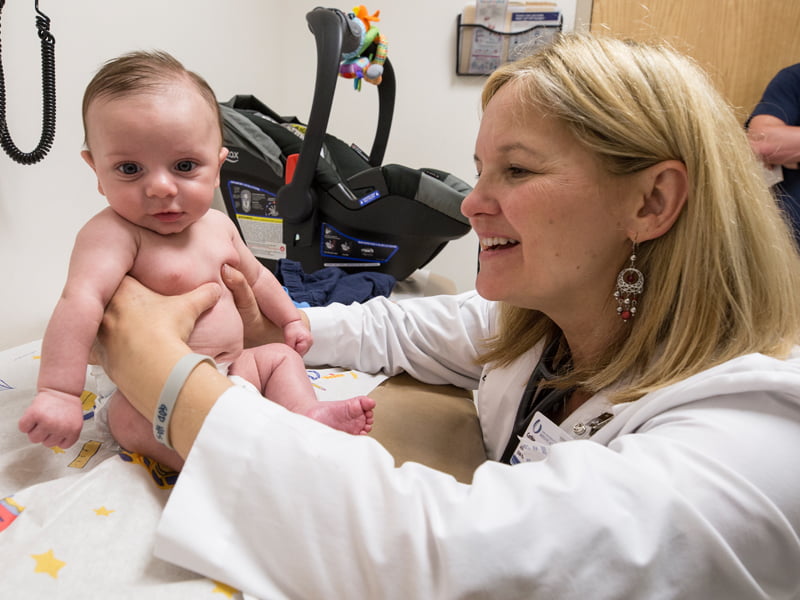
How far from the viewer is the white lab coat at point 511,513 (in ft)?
1.71

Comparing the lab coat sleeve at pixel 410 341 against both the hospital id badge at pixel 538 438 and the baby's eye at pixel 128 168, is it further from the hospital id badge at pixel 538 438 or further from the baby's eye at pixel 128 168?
the baby's eye at pixel 128 168

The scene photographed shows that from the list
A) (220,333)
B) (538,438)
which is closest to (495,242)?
(538,438)

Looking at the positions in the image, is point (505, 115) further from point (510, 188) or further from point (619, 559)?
point (619, 559)

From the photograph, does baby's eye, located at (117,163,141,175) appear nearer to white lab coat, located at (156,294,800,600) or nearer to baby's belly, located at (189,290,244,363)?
baby's belly, located at (189,290,244,363)

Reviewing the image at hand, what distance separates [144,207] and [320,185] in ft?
3.23

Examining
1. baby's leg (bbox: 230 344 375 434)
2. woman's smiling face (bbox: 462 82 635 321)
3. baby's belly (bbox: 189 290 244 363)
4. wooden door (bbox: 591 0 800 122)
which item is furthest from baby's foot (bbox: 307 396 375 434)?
wooden door (bbox: 591 0 800 122)

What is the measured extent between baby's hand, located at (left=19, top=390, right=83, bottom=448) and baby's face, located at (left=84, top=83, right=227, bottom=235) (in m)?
0.29

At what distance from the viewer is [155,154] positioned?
0.81 metres

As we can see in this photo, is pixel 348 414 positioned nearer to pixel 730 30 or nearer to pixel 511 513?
pixel 511 513

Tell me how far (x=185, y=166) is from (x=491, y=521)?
689 mm

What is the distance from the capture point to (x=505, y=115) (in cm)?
86

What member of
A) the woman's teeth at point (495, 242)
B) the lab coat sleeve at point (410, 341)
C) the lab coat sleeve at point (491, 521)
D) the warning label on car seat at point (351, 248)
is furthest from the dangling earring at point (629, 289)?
the warning label on car seat at point (351, 248)

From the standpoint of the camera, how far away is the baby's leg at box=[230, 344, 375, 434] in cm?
85

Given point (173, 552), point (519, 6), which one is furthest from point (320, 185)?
point (519, 6)
